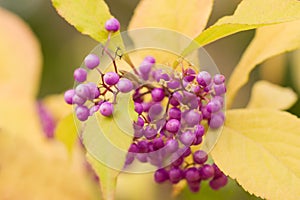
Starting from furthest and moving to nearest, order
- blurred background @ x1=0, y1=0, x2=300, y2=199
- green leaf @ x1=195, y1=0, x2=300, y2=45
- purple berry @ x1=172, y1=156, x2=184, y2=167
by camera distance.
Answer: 1. blurred background @ x1=0, y1=0, x2=300, y2=199
2. purple berry @ x1=172, y1=156, x2=184, y2=167
3. green leaf @ x1=195, y1=0, x2=300, y2=45

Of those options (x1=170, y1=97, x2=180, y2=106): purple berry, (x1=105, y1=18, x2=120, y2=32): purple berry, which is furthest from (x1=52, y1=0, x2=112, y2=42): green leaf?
(x1=170, y1=97, x2=180, y2=106): purple berry

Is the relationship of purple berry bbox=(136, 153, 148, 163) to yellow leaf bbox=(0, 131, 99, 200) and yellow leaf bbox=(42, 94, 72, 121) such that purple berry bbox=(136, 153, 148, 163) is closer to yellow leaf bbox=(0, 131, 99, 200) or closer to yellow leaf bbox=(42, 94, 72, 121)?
yellow leaf bbox=(0, 131, 99, 200)

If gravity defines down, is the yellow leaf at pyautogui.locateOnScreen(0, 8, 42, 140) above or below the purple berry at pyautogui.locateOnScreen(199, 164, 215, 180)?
below

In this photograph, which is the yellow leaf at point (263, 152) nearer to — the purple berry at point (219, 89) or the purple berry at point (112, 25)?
the purple berry at point (219, 89)

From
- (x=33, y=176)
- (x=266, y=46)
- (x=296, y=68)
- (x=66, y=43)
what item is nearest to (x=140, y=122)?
(x=266, y=46)

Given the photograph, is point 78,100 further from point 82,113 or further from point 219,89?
point 219,89

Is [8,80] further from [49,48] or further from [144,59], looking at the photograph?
[49,48]
